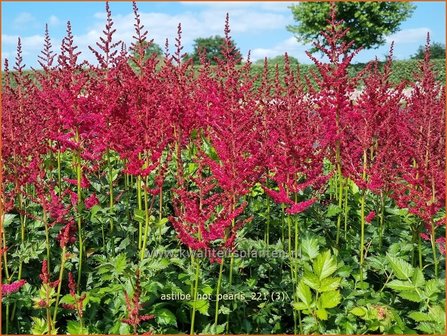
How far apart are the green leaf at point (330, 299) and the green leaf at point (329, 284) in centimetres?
4

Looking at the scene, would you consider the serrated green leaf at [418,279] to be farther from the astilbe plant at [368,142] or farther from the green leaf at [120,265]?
the green leaf at [120,265]

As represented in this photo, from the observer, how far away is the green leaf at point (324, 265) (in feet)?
12.5

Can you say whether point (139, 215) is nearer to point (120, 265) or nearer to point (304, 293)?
point (120, 265)

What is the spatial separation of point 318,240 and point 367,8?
124 feet

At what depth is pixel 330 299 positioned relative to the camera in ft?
12.1

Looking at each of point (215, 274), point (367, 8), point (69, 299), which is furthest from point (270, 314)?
point (367, 8)

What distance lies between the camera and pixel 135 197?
5.53m

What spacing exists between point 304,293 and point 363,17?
37.3m

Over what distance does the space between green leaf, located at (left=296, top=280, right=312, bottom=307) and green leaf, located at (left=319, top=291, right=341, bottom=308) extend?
0.28 ft

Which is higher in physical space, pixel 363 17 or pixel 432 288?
pixel 363 17

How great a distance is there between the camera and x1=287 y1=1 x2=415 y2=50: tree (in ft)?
127

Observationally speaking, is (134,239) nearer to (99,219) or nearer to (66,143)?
(99,219)

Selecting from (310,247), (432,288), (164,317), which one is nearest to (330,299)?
(310,247)

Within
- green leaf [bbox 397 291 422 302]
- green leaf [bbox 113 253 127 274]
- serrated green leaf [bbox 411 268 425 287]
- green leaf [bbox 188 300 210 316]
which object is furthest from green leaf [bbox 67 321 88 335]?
serrated green leaf [bbox 411 268 425 287]
